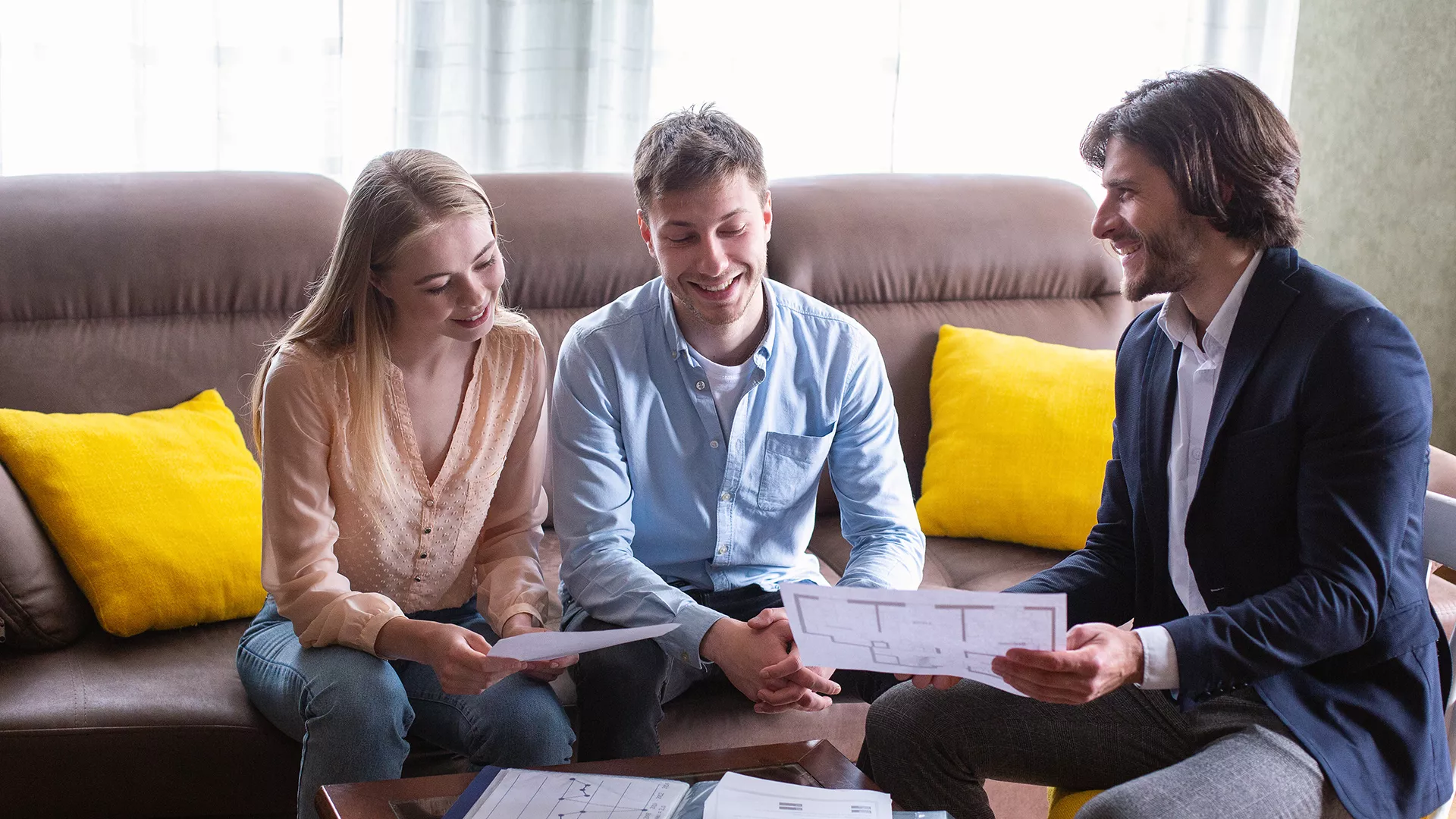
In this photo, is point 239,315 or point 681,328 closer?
point 681,328

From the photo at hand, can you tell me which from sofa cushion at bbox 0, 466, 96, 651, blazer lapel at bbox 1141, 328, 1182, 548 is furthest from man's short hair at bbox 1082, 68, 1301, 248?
sofa cushion at bbox 0, 466, 96, 651

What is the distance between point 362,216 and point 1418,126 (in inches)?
106

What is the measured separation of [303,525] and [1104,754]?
1.00 metres

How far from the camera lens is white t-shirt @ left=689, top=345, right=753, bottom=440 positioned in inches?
69.9

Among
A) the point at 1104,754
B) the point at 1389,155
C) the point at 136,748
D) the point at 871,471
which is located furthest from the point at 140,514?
the point at 1389,155

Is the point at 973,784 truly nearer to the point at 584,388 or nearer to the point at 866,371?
the point at 866,371

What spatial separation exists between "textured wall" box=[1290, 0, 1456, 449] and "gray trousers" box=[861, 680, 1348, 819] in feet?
7.37

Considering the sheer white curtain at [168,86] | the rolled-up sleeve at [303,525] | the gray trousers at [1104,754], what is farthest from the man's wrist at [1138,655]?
the sheer white curtain at [168,86]

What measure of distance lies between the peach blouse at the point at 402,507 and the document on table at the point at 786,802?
0.49 metres

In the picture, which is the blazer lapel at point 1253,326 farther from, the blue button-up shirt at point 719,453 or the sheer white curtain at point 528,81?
the sheer white curtain at point 528,81

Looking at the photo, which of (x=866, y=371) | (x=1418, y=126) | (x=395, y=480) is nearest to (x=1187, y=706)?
(x=866, y=371)

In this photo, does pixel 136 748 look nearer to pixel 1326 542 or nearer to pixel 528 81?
pixel 1326 542

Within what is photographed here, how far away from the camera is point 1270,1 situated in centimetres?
330

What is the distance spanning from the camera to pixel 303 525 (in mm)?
1594
